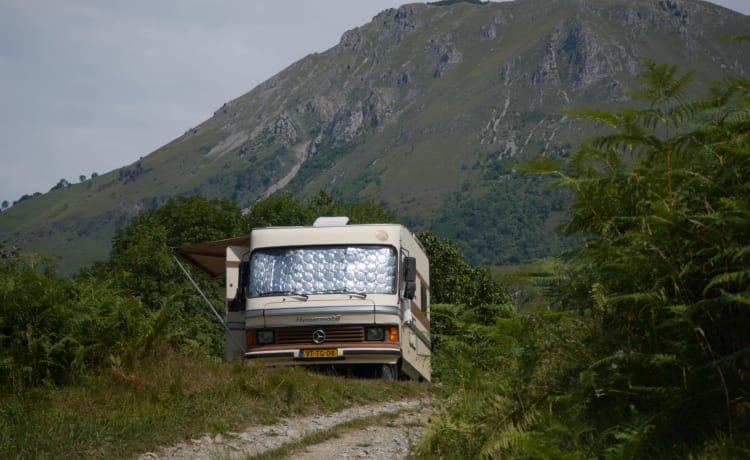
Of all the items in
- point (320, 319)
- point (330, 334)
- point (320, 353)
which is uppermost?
point (320, 319)

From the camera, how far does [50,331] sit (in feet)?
40.2

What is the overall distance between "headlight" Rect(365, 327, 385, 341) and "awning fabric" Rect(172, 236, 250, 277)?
2950 mm

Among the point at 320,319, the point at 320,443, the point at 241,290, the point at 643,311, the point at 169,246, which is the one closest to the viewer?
the point at 643,311

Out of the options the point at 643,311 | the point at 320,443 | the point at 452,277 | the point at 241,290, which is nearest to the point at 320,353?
the point at 241,290

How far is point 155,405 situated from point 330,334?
7.08 meters

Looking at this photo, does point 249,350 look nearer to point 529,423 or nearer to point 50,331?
point 50,331

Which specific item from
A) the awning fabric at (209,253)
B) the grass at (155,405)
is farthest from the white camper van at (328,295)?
the grass at (155,405)

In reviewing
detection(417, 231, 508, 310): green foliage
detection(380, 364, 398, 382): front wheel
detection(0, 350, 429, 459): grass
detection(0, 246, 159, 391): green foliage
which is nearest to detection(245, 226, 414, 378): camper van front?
detection(380, 364, 398, 382): front wheel

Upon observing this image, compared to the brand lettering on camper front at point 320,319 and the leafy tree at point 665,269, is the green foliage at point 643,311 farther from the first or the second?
the brand lettering on camper front at point 320,319

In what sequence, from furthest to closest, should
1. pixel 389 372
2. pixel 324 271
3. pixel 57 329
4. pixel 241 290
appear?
pixel 241 290 < pixel 389 372 < pixel 324 271 < pixel 57 329

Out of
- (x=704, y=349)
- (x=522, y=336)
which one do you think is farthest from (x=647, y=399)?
(x=522, y=336)

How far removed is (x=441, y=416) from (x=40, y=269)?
25.2ft

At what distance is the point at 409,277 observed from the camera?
18172 millimetres

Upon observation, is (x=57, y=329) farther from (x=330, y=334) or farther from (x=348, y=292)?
(x=348, y=292)
